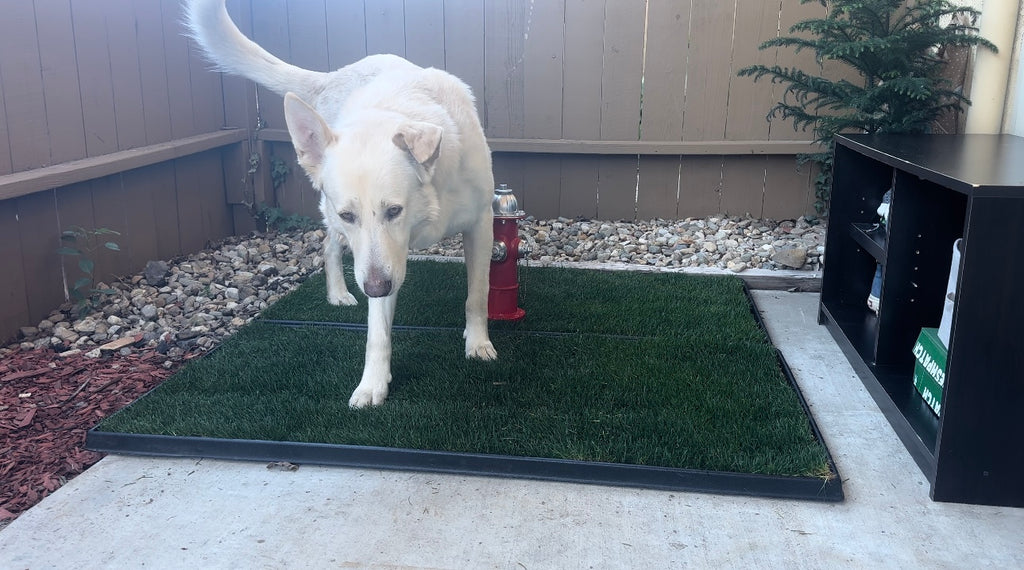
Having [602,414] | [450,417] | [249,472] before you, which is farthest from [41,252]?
[602,414]

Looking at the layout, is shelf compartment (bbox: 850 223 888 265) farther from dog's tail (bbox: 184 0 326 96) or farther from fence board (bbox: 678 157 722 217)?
dog's tail (bbox: 184 0 326 96)

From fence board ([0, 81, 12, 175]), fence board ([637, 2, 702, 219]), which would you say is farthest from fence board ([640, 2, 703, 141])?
fence board ([0, 81, 12, 175])

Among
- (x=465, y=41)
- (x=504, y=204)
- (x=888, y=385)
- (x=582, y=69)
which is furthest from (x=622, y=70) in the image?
(x=888, y=385)

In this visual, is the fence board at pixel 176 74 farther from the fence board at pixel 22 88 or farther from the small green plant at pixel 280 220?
the fence board at pixel 22 88

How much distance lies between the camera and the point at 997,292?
7.08 feet

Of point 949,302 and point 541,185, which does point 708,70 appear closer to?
point 541,185

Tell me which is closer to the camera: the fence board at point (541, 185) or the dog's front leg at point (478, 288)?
the dog's front leg at point (478, 288)

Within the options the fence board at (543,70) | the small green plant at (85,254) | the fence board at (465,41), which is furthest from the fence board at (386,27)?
the small green plant at (85,254)

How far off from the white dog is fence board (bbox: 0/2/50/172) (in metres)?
0.82

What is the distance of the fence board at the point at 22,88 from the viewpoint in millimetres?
3551

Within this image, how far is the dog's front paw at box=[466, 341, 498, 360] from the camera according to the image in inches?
133

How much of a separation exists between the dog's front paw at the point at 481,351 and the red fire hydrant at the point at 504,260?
1.32 feet

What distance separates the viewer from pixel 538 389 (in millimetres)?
3059

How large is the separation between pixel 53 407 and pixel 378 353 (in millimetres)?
1302
